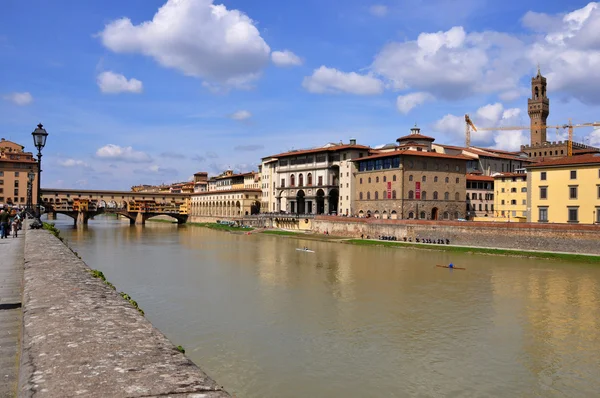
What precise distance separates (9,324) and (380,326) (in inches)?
577

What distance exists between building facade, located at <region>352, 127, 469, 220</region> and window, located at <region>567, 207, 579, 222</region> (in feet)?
79.2

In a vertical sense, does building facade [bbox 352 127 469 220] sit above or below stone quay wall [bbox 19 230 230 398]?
above

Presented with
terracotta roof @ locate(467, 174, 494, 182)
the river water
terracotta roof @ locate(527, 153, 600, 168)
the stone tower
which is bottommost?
the river water

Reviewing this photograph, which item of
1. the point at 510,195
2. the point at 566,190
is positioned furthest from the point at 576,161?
the point at 510,195

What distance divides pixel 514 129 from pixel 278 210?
9477 cm

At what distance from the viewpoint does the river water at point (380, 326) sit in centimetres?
1360

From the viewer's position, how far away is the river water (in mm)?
13602

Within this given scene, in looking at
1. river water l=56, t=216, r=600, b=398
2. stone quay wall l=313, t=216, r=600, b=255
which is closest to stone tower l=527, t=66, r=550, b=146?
stone quay wall l=313, t=216, r=600, b=255

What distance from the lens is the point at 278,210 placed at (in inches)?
3841

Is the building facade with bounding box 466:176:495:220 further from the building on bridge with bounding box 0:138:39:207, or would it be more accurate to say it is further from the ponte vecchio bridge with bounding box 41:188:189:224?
the building on bridge with bounding box 0:138:39:207

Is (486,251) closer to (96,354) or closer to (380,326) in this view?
(380,326)

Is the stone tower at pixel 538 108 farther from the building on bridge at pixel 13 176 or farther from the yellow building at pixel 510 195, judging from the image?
the building on bridge at pixel 13 176

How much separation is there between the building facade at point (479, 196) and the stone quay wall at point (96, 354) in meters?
74.7

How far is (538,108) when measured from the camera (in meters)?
131
